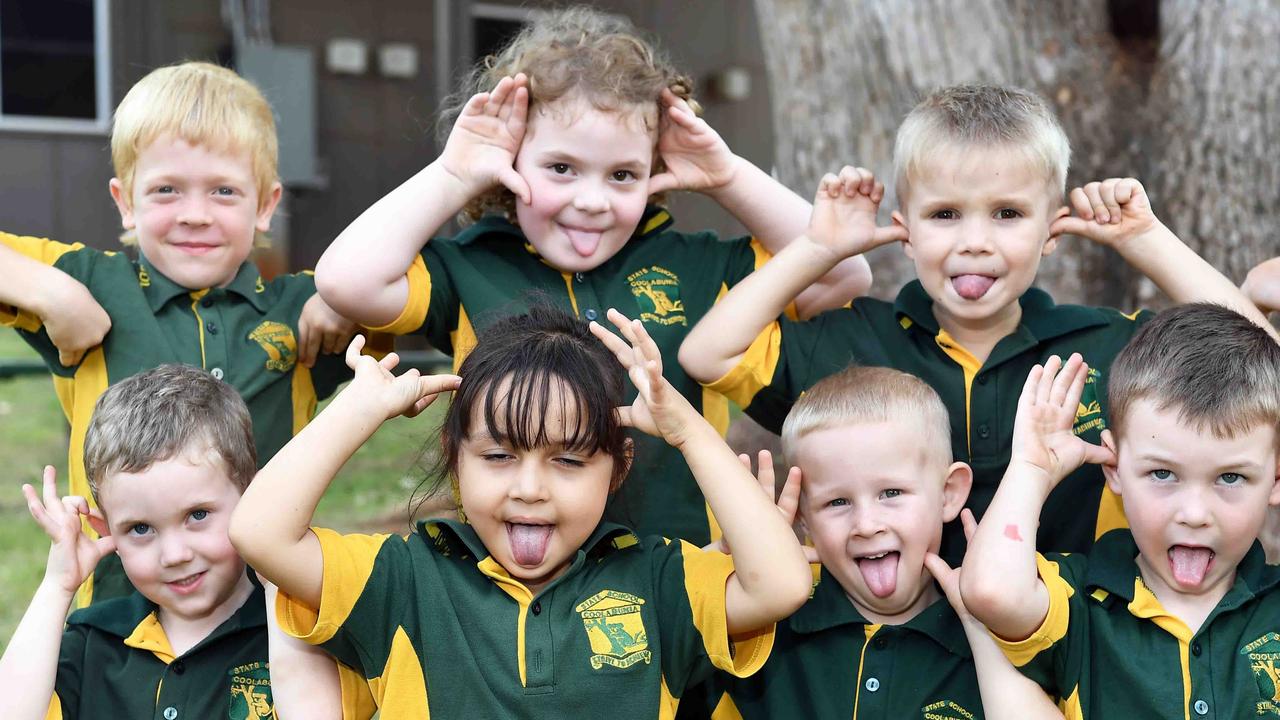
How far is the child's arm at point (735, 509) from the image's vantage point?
2676 millimetres

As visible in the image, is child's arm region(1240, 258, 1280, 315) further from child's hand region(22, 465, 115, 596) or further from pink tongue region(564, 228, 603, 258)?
child's hand region(22, 465, 115, 596)

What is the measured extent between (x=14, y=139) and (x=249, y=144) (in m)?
9.09

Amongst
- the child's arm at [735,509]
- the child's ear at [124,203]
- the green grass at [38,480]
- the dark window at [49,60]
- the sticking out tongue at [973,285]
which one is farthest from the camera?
the dark window at [49,60]

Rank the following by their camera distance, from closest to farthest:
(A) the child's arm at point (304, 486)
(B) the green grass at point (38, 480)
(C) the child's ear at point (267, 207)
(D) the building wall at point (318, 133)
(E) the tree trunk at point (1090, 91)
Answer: (A) the child's arm at point (304, 486) → (C) the child's ear at point (267, 207) → (E) the tree trunk at point (1090, 91) → (B) the green grass at point (38, 480) → (D) the building wall at point (318, 133)

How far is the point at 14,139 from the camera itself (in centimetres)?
1145

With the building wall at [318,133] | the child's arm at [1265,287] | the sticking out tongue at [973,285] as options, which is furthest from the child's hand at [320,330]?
the building wall at [318,133]

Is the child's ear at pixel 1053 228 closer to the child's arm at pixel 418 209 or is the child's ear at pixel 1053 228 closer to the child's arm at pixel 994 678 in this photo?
the child's arm at pixel 994 678

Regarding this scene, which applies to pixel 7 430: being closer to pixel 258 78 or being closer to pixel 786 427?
pixel 258 78

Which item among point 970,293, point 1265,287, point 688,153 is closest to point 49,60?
point 688,153

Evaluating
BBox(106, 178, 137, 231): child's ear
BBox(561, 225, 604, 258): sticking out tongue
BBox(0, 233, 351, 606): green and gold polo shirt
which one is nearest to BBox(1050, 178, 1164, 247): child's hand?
BBox(561, 225, 604, 258): sticking out tongue

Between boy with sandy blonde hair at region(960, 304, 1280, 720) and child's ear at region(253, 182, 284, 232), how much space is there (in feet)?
6.47

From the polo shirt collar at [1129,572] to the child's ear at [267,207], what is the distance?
2.19 m

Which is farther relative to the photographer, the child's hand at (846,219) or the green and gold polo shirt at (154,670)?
the child's hand at (846,219)

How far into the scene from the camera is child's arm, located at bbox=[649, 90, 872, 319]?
3.46 meters
